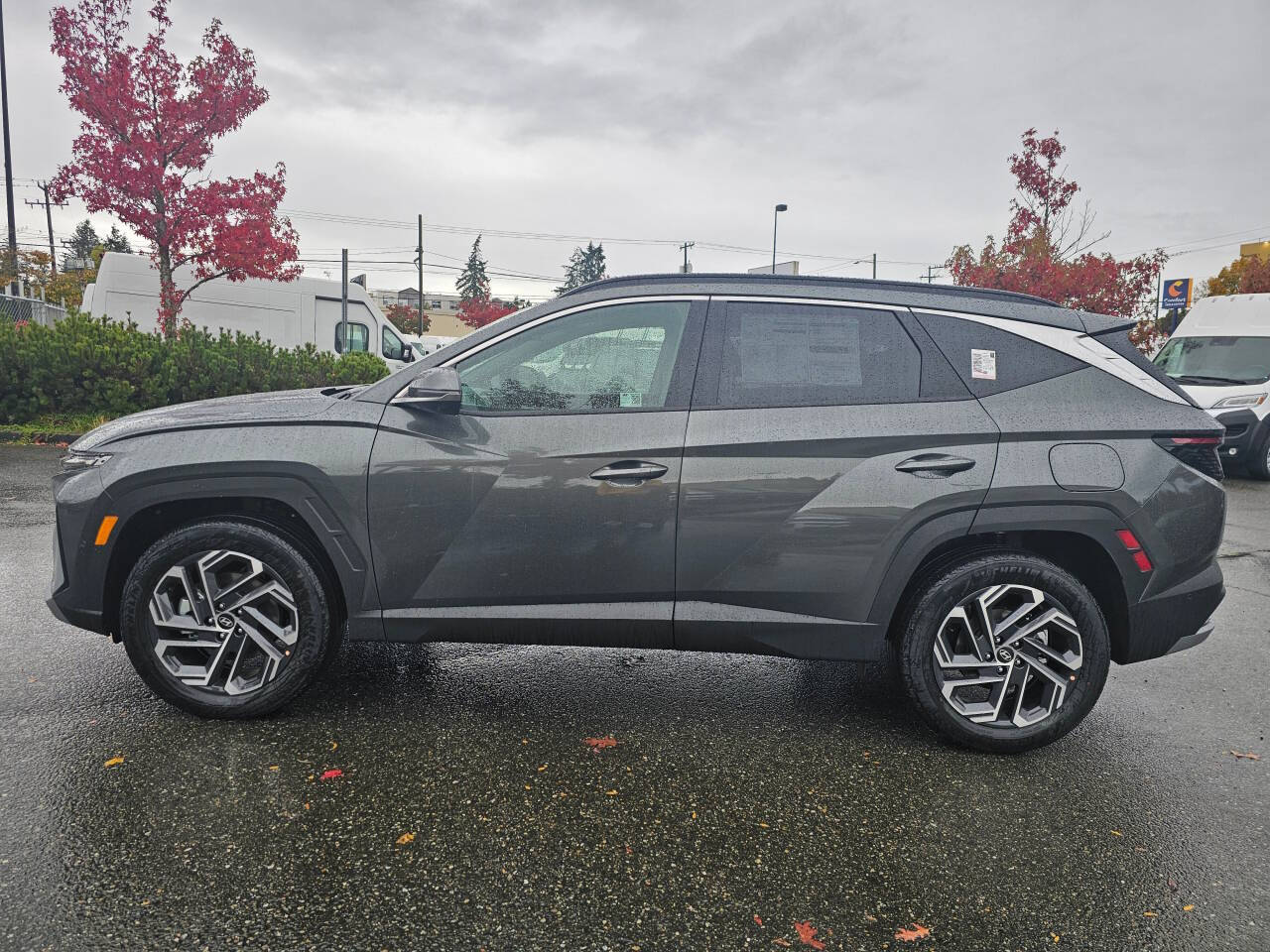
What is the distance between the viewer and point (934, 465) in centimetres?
336

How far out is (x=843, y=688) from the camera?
4.18m

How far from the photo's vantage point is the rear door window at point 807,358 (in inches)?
137

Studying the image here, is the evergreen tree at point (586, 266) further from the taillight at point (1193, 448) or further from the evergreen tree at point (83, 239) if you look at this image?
the taillight at point (1193, 448)

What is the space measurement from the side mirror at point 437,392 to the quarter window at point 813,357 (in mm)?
1018

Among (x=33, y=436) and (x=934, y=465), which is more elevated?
(x=934, y=465)

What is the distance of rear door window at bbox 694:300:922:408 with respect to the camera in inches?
137

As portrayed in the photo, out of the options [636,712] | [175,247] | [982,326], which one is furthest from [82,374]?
[982,326]

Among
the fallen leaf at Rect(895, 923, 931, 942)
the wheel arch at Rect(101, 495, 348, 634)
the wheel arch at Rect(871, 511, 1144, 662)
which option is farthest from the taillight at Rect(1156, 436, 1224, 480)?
the wheel arch at Rect(101, 495, 348, 634)

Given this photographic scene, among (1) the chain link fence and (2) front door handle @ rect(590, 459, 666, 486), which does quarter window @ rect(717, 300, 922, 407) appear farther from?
(1) the chain link fence

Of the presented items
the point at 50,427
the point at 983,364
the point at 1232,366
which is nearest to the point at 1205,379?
the point at 1232,366

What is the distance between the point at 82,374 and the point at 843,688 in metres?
12.3

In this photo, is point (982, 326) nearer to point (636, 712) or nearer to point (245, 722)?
point (636, 712)

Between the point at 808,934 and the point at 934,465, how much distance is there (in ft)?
5.70

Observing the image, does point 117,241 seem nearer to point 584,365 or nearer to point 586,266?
point 586,266
